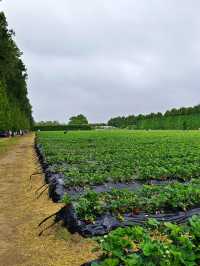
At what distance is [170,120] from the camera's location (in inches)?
4277

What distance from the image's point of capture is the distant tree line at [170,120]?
98312 mm

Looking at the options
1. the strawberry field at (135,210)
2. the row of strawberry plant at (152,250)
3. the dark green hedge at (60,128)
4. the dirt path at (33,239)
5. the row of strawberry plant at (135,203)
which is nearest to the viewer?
the row of strawberry plant at (152,250)

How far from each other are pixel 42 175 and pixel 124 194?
270 inches

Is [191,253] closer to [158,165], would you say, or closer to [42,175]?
[158,165]

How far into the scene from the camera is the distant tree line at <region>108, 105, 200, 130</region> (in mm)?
98312

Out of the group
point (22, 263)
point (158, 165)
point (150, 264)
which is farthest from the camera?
point (158, 165)

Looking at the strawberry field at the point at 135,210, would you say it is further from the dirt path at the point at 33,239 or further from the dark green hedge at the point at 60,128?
the dark green hedge at the point at 60,128

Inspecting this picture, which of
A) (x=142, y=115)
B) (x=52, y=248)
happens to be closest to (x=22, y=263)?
(x=52, y=248)

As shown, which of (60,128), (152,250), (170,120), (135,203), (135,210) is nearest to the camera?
(152,250)

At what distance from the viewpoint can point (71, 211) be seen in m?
7.16

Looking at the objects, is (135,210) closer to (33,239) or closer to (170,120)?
(33,239)

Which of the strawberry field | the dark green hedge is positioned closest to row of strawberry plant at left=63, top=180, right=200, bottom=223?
the strawberry field

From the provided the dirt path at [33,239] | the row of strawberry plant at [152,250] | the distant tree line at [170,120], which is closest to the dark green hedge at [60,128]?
the distant tree line at [170,120]

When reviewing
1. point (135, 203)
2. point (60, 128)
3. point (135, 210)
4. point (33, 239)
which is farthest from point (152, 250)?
point (60, 128)
